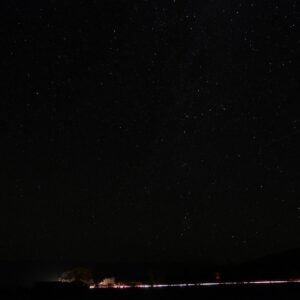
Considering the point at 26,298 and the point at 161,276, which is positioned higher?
the point at 161,276

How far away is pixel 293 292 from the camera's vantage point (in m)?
21.8

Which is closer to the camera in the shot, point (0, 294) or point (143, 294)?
point (0, 294)

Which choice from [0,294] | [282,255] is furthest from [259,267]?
[0,294]

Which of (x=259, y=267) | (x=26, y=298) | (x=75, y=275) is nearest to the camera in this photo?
(x=26, y=298)

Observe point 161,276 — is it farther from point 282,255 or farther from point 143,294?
point 282,255

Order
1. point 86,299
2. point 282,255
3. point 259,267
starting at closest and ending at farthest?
point 86,299
point 259,267
point 282,255

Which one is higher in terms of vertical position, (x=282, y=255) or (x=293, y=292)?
(x=282, y=255)

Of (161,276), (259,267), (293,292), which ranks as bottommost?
(293,292)

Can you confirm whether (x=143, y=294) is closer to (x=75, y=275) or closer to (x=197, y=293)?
(x=197, y=293)

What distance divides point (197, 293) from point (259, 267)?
46.8m

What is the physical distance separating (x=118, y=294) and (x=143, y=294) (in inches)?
44.4

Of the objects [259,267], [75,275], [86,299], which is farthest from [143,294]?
[259,267]

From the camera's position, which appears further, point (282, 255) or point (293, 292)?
point (282, 255)

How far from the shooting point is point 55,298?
862 inches
